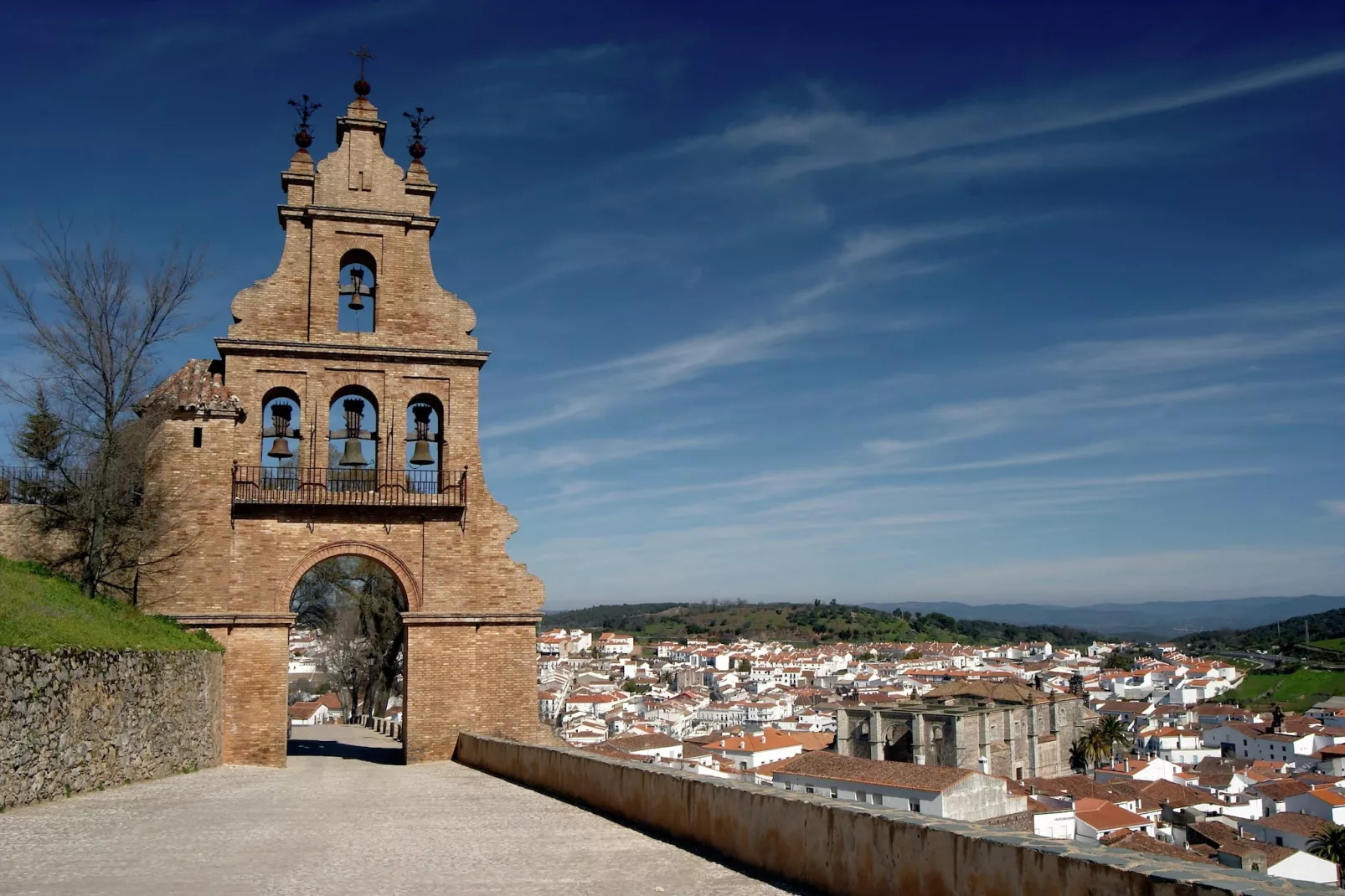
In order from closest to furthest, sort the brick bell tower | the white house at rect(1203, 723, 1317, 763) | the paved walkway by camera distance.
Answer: the paved walkway
the brick bell tower
the white house at rect(1203, 723, 1317, 763)

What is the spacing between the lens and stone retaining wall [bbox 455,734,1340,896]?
4094 mm

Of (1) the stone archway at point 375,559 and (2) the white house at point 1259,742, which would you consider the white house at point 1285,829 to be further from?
(1) the stone archway at point 375,559

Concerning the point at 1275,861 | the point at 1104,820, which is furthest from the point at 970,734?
the point at 1275,861

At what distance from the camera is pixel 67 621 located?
39.8 ft

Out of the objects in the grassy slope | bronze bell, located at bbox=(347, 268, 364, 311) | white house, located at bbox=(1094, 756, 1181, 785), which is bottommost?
white house, located at bbox=(1094, 756, 1181, 785)

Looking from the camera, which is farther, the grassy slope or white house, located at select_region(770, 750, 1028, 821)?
Answer: white house, located at select_region(770, 750, 1028, 821)

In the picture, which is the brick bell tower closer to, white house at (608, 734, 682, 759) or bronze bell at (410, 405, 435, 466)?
bronze bell at (410, 405, 435, 466)

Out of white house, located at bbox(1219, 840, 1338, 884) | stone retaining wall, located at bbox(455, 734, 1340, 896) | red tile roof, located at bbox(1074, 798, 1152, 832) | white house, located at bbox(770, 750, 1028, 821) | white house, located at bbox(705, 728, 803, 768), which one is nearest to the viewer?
stone retaining wall, located at bbox(455, 734, 1340, 896)

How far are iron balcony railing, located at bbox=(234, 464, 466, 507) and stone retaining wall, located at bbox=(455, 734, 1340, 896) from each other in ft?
26.5

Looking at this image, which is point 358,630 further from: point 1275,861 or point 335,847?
point 1275,861

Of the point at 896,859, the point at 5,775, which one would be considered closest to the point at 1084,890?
the point at 896,859

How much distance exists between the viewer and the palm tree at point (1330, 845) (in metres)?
41.7

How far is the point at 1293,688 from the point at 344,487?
121 meters

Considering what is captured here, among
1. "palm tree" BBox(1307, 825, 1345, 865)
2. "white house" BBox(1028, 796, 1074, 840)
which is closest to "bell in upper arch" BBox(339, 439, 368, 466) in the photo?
"white house" BBox(1028, 796, 1074, 840)
